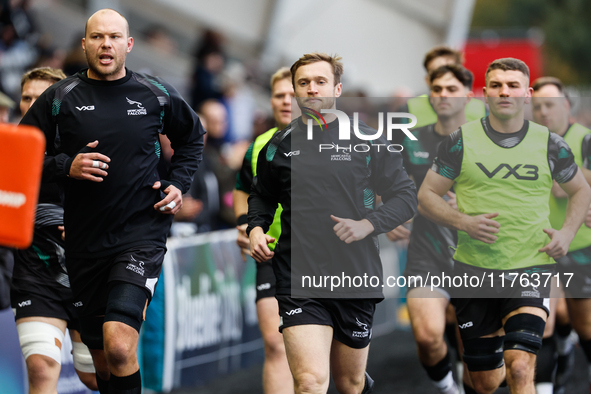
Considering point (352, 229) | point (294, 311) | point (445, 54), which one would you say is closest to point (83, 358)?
point (294, 311)

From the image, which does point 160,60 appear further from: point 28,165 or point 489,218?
point 28,165

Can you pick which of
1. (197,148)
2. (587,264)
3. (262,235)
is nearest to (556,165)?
(587,264)

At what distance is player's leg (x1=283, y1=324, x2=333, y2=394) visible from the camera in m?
4.69

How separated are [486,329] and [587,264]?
3.91ft

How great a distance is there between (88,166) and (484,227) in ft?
8.94

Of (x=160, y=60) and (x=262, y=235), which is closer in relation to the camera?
(x=262, y=235)

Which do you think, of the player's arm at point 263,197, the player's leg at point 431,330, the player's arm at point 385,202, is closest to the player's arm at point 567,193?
the player's arm at point 385,202

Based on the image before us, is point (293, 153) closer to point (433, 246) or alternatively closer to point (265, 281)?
point (265, 281)

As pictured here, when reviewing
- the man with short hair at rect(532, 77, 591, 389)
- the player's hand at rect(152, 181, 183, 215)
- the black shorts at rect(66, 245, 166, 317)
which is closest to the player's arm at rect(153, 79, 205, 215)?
the player's hand at rect(152, 181, 183, 215)

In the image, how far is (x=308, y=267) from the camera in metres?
5.01

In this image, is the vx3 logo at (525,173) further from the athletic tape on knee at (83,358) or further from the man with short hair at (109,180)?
the athletic tape on knee at (83,358)

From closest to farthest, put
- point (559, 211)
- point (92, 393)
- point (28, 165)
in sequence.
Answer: point (28, 165) < point (559, 211) < point (92, 393)

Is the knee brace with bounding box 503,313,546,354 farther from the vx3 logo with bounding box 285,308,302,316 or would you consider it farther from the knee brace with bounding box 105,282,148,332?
the knee brace with bounding box 105,282,148,332

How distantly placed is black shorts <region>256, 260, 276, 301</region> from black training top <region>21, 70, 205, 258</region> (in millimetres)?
1298
